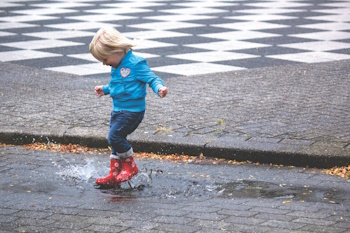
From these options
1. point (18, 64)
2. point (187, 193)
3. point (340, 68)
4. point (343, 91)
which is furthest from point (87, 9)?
point (187, 193)

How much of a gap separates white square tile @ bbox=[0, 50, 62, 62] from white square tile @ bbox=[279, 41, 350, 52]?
357cm

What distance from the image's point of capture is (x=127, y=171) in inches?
194

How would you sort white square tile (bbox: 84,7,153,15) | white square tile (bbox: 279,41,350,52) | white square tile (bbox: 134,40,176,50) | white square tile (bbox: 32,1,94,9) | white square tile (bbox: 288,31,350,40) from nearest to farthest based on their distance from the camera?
white square tile (bbox: 279,41,350,52), white square tile (bbox: 134,40,176,50), white square tile (bbox: 288,31,350,40), white square tile (bbox: 84,7,153,15), white square tile (bbox: 32,1,94,9)

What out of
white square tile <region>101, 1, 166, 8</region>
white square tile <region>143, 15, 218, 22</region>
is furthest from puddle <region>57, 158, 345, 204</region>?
white square tile <region>101, 1, 166, 8</region>

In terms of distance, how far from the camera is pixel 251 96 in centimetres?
727

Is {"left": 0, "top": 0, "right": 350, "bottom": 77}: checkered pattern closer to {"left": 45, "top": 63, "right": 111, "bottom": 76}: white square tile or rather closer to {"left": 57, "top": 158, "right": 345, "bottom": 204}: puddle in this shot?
{"left": 45, "top": 63, "right": 111, "bottom": 76}: white square tile

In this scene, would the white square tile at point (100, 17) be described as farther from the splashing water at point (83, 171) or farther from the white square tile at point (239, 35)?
the splashing water at point (83, 171)

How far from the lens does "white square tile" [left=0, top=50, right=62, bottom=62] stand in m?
9.71

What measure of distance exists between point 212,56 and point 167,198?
17.8 feet

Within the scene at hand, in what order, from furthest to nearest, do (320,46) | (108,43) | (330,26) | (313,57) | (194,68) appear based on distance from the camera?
(330,26)
(320,46)
(313,57)
(194,68)
(108,43)

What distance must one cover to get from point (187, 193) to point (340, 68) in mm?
4686

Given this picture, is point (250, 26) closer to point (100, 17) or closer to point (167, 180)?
point (100, 17)

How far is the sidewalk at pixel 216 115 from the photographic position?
5543 mm

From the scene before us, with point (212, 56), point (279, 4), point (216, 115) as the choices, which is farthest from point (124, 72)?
point (279, 4)
